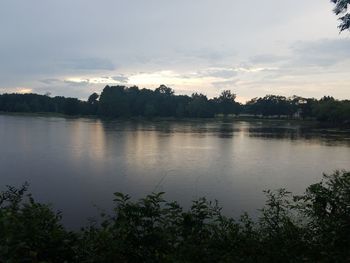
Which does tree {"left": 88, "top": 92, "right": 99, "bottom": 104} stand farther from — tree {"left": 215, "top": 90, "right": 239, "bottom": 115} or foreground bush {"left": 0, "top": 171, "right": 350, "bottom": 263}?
foreground bush {"left": 0, "top": 171, "right": 350, "bottom": 263}

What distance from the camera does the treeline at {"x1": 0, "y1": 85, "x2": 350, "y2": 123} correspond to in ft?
406

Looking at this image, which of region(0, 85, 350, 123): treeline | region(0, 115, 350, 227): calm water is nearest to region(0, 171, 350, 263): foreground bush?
region(0, 115, 350, 227): calm water

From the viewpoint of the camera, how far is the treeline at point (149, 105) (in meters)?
124

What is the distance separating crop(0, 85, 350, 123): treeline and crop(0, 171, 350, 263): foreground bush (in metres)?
110

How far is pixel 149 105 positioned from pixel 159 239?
399 ft

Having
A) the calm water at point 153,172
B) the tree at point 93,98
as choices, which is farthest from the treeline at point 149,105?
the calm water at point 153,172

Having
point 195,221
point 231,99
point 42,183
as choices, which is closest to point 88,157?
point 42,183

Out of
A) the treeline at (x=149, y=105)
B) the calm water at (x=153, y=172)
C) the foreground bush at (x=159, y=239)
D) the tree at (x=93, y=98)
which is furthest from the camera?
the tree at (x=93, y=98)

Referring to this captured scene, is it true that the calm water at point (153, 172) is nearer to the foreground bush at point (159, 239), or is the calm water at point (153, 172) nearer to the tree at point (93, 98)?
the foreground bush at point (159, 239)

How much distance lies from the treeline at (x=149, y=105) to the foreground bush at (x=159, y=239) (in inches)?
4326

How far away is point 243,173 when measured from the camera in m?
22.0

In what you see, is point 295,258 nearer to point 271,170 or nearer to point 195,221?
point 195,221

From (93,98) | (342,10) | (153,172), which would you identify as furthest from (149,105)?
(342,10)

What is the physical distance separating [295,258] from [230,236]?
1215mm
